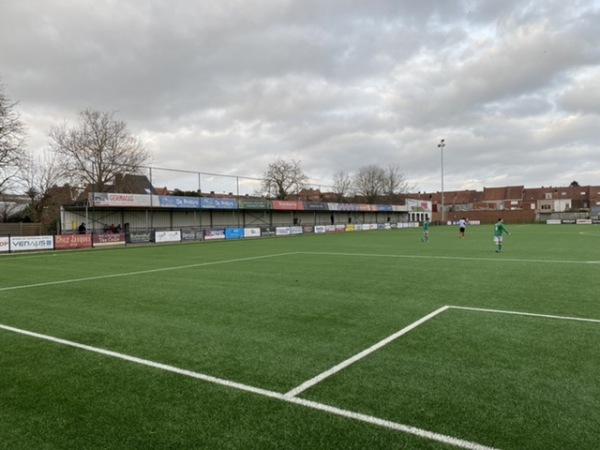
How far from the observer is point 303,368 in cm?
505

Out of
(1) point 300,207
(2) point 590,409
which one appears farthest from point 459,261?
(1) point 300,207

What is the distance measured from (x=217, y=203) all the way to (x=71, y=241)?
16.7 m

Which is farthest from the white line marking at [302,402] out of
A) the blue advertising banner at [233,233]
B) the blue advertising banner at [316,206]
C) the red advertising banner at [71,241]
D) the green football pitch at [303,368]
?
the blue advertising banner at [316,206]

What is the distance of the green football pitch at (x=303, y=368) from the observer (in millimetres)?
3512

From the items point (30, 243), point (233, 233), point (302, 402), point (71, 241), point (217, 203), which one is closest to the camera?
point (302, 402)

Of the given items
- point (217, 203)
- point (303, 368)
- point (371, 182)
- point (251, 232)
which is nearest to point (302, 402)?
point (303, 368)

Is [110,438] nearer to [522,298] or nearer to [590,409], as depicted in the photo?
[590,409]

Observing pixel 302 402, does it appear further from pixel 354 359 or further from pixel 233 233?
pixel 233 233

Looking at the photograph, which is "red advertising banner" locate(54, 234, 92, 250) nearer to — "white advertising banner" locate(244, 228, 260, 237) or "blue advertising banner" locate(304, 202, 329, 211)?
"white advertising banner" locate(244, 228, 260, 237)

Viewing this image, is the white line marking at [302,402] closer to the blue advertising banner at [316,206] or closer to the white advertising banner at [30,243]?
the white advertising banner at [30,243]

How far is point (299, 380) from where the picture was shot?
4660 mm

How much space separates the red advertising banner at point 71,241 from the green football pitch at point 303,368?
809 inches

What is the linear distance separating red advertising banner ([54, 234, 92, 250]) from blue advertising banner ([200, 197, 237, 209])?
43.4ft

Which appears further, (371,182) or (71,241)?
(371,182)
